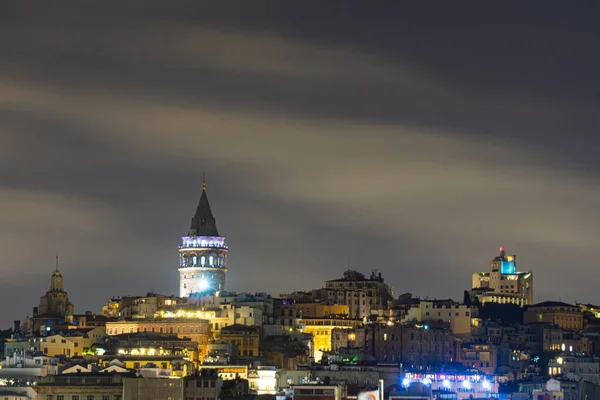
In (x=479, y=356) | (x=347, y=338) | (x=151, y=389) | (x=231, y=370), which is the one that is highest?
(x=347, y=338)

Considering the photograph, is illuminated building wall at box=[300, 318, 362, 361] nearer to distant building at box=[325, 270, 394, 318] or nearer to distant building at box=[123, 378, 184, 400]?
distant building at box=[325, 270, 394, 318]

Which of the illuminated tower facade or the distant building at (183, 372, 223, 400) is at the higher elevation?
the illuminated tower facade

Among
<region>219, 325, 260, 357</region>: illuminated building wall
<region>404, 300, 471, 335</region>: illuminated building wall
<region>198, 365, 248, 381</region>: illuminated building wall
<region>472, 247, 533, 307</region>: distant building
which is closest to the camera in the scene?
<region>198, 365, 248, 381</region>: illuminated building wall

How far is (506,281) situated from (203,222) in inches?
1361

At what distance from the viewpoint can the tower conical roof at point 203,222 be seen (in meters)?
147

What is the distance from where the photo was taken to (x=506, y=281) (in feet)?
554

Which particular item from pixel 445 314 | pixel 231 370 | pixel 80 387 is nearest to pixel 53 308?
pixel 445 314

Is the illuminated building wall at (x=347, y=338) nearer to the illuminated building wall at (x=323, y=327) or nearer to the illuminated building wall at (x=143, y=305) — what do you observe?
the illuminated building wall at (x=323, y=327)

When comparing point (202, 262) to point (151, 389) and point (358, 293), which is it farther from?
point (151, 389)

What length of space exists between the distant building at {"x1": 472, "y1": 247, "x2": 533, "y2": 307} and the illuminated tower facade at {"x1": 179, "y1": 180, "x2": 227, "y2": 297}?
29.2m

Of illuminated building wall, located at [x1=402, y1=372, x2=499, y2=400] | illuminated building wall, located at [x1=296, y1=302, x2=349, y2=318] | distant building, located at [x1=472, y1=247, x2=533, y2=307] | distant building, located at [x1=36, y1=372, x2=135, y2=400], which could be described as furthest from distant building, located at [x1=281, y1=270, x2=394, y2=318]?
distant building, located at [x1=36, y1=372, x2=135, y2=400]

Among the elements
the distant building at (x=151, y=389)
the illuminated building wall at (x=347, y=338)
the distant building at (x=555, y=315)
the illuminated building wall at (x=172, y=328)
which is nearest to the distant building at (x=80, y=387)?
the distant building at (x=151, y=389)

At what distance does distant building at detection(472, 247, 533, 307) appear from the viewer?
167500mm

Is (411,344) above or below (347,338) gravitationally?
below
